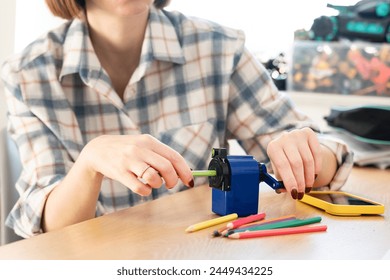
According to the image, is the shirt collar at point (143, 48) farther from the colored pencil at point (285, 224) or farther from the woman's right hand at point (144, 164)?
the colored pencil at point (285, 224)

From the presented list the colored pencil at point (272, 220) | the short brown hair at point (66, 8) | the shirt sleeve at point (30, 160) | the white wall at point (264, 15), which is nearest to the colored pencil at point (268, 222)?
the colored pencil at point (272, 220)

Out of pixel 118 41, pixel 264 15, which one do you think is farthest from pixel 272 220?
pixel 264 15

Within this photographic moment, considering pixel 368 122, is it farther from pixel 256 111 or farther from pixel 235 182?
pixel 235 182

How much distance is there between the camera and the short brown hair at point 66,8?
1144mm

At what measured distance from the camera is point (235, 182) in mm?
794

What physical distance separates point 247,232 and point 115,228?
161 mm

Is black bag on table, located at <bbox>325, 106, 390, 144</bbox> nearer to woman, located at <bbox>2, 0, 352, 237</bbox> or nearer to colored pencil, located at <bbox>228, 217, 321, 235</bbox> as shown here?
woman, located at <bbox>2, 0, 352, 237</bbox>

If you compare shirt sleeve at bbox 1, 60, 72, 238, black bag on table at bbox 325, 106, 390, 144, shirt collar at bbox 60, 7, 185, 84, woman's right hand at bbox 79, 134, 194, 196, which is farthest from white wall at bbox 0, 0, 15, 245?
black bag on table at bbox 325, 106, 390, 144

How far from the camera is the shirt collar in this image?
42.7 inches

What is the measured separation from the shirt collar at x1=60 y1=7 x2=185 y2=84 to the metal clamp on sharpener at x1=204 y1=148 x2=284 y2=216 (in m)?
0.37

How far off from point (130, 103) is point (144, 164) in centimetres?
38

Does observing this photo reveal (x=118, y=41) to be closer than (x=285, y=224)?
No

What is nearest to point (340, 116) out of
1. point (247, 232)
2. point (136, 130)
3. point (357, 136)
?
point (357, 136)

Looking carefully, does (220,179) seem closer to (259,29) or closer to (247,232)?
(247,232)
